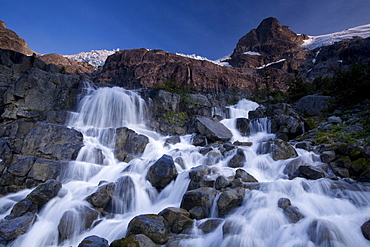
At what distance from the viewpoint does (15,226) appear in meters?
6.00

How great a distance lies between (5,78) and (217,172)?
24.2 meters

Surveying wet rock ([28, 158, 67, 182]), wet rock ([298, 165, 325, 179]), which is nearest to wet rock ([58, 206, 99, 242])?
wet rock ([28, 158, 67, 182])

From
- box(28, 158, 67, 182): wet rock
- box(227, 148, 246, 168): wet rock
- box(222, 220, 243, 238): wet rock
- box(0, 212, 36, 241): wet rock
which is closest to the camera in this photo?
box(222, 220, 243, 238): wet rock

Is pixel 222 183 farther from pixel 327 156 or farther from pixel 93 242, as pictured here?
pixel 327 156

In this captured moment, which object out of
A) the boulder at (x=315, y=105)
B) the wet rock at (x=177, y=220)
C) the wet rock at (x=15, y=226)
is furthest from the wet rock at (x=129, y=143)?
the boulder at (x=315, y=105)

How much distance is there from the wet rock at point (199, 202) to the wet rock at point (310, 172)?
3949 millimetres

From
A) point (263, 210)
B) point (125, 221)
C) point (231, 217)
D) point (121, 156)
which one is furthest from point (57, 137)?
point (263, 210)

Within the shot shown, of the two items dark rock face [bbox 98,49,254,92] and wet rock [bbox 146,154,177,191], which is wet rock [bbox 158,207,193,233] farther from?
dark rock face [bbox 98,49,254,92]

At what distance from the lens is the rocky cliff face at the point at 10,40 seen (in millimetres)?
46041

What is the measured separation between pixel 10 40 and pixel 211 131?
60.0 metres

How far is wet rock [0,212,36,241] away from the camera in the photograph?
5703mm

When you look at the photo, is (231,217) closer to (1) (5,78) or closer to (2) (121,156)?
(2) (121,156)

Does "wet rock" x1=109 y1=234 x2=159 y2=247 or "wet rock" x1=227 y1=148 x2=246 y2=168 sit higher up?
→ "wet rock" x1=227 y1=148 x2=246 y2=168

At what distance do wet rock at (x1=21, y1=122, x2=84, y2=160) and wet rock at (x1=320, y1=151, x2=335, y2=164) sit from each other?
44.9 feet
